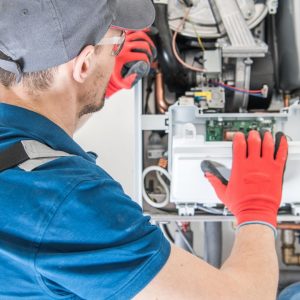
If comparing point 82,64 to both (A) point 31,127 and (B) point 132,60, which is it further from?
(B) point 132,60

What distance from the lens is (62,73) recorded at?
32.3 inches

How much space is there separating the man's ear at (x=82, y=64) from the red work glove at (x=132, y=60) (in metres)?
0.45

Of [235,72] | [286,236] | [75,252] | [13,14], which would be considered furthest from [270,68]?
[75,252]

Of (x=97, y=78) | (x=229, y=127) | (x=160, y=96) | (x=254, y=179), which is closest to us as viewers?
(x=97, y=78)

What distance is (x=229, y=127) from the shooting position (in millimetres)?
1427

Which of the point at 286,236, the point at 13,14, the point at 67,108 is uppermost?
the point at 13,14

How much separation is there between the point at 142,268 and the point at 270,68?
116 centimetres

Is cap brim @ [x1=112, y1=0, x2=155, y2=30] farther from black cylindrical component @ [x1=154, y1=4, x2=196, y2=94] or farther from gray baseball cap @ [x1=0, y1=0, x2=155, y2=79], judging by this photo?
black cylindrical component @ [x1=154, y1=4, x2=196, y2=94]

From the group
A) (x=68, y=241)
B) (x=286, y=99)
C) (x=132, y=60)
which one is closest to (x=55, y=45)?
(x=68, y=241)

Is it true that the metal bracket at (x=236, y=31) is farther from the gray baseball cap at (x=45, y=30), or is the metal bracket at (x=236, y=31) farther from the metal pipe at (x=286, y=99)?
the gray baseball cap at (x=45, y=30)

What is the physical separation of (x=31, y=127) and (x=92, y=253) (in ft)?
0.94

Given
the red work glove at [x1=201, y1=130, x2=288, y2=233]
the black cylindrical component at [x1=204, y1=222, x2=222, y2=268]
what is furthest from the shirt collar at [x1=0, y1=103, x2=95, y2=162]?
the black cylindrical component at [x1=204, y1=222, x2=222, y2=268]

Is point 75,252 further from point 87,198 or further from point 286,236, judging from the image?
point 286,236

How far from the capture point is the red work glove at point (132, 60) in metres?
1.28
